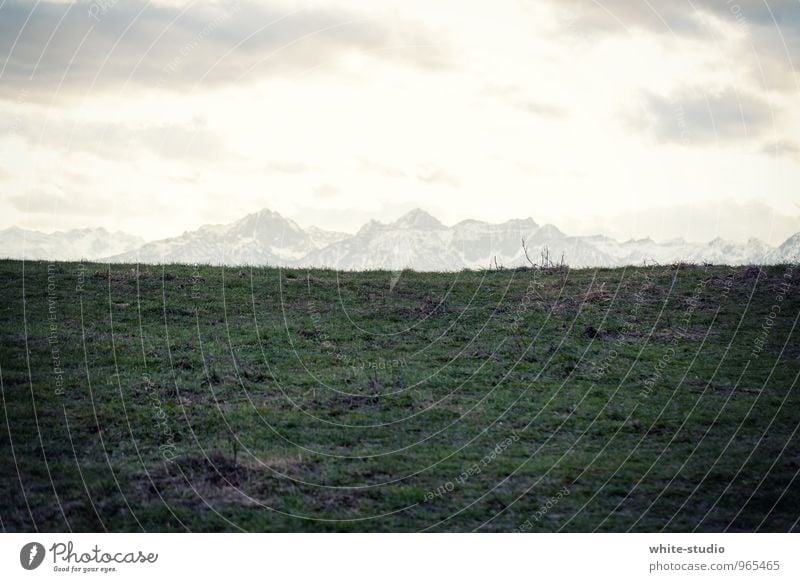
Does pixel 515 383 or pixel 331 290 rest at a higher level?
pixel 331 290

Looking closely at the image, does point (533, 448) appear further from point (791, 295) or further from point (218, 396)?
point (791, 295)

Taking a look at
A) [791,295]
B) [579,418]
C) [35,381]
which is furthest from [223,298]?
[791,295]

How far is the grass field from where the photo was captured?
13641 mm

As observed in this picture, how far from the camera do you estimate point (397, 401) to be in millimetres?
19188

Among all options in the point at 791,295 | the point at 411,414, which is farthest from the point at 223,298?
the point at 791,295

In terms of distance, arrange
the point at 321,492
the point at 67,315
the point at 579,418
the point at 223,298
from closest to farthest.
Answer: the point at 321,492, the point at 579,418, the point at 67,315, the point at 223,298

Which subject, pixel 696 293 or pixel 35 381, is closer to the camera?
pixel 35 381

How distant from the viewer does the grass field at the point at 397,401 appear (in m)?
13.6

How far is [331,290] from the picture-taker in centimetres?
2989

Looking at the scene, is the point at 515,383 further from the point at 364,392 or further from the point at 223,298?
the point at 223,298

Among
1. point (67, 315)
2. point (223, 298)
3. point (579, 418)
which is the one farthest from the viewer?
point (223, 298)

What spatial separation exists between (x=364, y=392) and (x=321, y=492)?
5900mm

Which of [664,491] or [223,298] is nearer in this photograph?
[664,491]

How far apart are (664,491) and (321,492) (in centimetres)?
686
